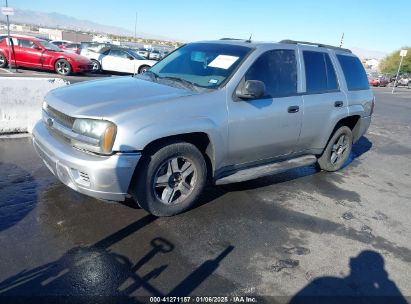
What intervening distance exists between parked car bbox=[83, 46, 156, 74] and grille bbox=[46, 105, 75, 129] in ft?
50.3

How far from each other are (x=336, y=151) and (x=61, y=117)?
4.39 metres

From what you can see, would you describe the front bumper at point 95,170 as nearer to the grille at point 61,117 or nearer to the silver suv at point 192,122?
the silver suv at point 192,122

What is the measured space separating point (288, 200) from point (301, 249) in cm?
123

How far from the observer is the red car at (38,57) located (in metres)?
16.5

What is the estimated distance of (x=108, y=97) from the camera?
3.71 meters

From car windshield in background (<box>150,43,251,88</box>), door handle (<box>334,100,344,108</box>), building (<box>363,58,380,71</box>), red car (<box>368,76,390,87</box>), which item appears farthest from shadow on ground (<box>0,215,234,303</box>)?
building (<box>363,58,380,71</box>)

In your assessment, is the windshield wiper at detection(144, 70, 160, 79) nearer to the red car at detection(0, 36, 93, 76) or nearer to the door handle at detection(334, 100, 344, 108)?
the door handle at detection(334, 100, 344, 108)

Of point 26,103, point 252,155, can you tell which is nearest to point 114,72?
point 26,103

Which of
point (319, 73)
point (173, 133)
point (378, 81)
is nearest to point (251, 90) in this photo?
point (173, 133)

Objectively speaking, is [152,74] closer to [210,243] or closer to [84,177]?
[84,177]

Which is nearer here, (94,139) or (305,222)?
(94,139)

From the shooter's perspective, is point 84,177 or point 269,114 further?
point 269,114

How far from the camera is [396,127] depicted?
11.9 metres

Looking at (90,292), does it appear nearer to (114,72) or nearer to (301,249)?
(301,249)
